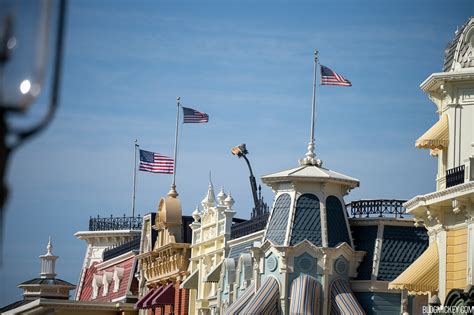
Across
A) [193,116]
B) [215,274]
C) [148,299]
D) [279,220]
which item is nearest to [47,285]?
[148,299]

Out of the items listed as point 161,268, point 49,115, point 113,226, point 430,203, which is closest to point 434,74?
point 430,203

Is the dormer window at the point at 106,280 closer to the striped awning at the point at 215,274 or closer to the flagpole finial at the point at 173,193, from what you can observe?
the flagpole finial at the point at 173,193

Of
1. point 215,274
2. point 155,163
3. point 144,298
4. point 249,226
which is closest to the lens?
point 249,226

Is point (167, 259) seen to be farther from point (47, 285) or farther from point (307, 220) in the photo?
point (47, 285)

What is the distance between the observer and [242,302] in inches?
1407

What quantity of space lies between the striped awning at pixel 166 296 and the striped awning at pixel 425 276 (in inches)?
1000

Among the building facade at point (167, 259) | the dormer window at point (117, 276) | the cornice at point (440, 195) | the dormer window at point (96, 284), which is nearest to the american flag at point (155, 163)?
the building facade at point (167, 259)

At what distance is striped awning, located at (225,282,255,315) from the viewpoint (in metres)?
35.3

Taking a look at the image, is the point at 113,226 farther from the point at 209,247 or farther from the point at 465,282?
the point at 465,282

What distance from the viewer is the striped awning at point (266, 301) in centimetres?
3459

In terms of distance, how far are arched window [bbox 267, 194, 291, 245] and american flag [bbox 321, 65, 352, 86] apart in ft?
13.1

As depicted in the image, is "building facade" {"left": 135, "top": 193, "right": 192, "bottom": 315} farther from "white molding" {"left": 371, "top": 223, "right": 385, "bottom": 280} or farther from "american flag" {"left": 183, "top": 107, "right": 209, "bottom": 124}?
"white molding" {"left": 371, "top": 223, "right": 385, "bottom": 280}

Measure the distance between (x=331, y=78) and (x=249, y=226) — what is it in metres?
7.03

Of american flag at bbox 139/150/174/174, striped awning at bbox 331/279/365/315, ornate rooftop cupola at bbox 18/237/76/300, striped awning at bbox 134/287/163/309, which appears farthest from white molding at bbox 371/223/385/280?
ornate rooftop cupola at bbox 18/237/76/300
